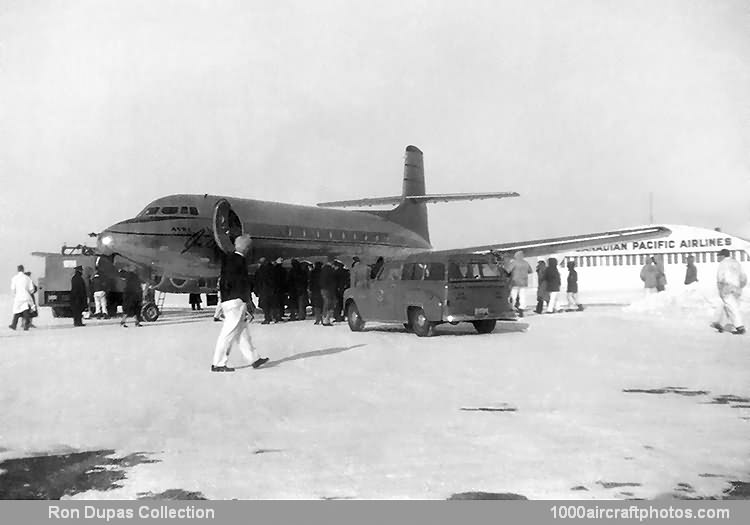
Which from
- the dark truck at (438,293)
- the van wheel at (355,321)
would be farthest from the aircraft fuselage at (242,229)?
the dark truck at (438,293)

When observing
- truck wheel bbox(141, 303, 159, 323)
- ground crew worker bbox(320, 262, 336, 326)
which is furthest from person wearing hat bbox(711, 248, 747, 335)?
truck wheel bbox(141, 303, 159, 323)

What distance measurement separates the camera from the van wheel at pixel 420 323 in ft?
49.8

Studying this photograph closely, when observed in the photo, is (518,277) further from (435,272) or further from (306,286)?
(435,272)

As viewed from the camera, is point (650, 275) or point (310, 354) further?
point (650, 275)

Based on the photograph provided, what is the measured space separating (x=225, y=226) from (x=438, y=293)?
10.6 meters

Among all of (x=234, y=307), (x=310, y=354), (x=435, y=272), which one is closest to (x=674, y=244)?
(x=435, y=272)

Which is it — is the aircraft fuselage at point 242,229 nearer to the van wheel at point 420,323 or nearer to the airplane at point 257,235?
the airplane at point 257,235

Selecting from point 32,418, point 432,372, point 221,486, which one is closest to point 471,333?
point 432,372

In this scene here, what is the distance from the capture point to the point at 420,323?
50.3 ft

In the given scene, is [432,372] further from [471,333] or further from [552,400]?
[471,333]

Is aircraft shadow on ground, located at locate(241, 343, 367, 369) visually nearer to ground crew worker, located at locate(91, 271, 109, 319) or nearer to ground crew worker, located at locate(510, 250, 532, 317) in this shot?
ground crew worker, located at locate(510, 250, 532, 317)

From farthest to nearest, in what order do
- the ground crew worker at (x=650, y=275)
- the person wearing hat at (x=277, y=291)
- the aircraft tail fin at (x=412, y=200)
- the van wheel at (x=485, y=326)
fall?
the aircraft tail fin at (x=412, y=200)
the ground crew worker at (x=650, y=275)
the person wearing hat at (x=277, y=291)
the van wheel at (x=485, y=326)

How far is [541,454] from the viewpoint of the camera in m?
5.34
